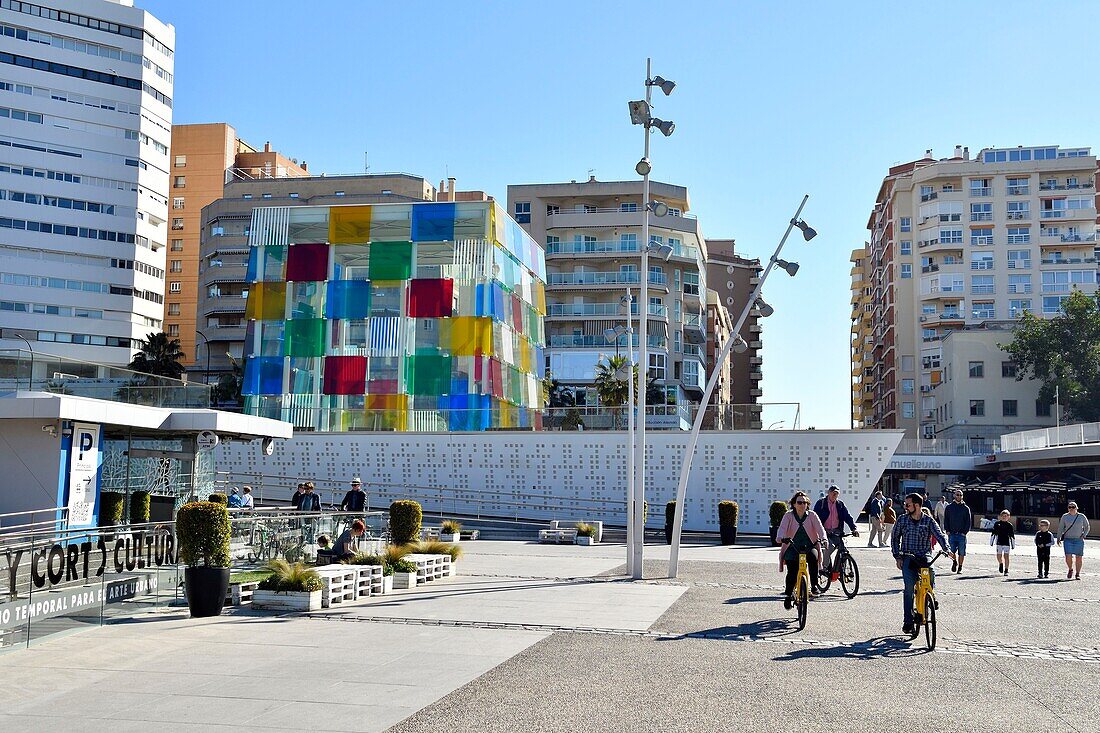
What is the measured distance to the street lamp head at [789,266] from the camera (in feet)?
74.3

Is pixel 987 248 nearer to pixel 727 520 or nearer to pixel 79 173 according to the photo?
pixel 727 520

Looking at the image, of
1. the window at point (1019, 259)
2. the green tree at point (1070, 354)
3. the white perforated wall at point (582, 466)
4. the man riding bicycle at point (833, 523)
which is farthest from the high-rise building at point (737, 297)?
the man riding bicycle at point (833, 523)

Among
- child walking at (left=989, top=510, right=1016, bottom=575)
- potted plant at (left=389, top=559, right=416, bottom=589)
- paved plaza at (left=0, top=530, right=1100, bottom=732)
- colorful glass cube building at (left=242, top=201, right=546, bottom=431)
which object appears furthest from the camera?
colorful glass cube building at (left=242, top=201, right=546, bottom=431)

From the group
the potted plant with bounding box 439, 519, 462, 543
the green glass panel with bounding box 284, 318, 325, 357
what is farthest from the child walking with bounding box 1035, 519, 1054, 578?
the green glass panel with bounding box 284, 318, 325, 357

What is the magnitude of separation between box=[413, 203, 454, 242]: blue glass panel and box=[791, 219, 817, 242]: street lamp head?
2708cm

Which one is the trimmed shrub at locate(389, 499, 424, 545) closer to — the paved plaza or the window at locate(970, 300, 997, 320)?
the paved plaza

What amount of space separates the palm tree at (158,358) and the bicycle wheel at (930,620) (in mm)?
73699

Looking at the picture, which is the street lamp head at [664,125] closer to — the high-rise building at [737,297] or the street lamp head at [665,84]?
the street lamp head at [665,84]

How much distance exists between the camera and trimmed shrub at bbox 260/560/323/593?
15.6 meters

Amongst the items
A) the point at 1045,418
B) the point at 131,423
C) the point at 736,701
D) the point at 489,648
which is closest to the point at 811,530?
the point at 489,648

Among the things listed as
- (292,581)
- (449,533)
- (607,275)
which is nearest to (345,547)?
(292,581)

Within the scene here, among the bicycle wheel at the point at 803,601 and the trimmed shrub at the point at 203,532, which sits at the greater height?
the trimmed shrub at the point at 203,532

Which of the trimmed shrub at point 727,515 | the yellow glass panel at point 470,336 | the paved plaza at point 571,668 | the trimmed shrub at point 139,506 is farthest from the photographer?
the yellow glass panel at point 470,336

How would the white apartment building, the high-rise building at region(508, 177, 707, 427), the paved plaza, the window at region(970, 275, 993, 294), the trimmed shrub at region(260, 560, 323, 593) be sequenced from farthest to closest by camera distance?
the window at region(970, 275, 993, 294)
the high-rise building at region(508, 177, 707, 427)
the white apartment building
the trimmed shrub at region(260, 560, 323, 593)
the paved plaza
